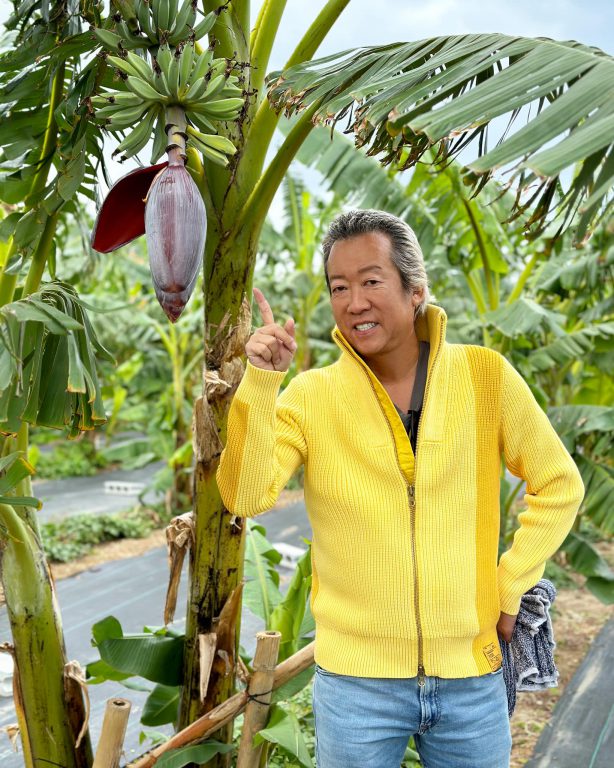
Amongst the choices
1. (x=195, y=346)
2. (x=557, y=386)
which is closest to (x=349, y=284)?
(x=557, y=386)

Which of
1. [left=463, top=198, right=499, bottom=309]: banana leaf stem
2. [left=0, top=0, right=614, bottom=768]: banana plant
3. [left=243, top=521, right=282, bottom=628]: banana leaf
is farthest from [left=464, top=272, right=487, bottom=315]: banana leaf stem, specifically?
[left=0, top=0, right=614, bottom=768]: banana plant

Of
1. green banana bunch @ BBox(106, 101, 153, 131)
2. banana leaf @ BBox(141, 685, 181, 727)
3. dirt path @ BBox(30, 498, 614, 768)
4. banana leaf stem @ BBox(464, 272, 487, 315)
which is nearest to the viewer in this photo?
green banana bunch @ BBox(106, 101, 153, 131)

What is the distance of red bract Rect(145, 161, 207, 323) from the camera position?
98cm

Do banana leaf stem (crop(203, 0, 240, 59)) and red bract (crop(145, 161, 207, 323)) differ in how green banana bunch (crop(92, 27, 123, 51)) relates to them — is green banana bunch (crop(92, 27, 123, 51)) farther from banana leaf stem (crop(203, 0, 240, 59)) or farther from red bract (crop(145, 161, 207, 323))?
banana leaf stem (crop(203, 0, 240, 59))

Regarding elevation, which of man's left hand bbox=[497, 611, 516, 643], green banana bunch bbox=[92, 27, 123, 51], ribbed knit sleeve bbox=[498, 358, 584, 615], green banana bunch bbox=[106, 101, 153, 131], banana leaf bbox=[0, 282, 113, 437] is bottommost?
man's left hand bbox=[497, 611, 516, 643]

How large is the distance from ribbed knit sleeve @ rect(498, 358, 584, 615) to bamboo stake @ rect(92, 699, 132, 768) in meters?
0.81

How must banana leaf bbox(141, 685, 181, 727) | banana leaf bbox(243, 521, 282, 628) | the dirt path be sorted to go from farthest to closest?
the dirt path, banana leaf bbox(243, 521, 282, 628), banana leaf bbox(141, 685, 181, 727)

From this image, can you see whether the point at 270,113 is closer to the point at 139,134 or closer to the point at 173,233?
the point at 139,134

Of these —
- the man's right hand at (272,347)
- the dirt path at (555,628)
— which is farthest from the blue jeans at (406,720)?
the dirt path at (555,628)

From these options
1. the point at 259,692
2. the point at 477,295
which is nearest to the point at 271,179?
the point at 259,692

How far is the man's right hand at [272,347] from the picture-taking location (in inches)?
49.3

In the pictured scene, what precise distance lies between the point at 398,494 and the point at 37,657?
966 millimetres

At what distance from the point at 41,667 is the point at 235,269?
101cm

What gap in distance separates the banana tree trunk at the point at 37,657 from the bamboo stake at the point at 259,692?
15.9 inches
